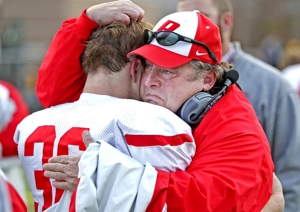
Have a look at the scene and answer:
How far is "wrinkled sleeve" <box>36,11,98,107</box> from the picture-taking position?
130 inches

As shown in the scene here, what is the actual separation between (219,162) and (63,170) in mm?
670

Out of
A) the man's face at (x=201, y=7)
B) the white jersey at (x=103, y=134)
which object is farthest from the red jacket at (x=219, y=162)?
the man's face at (x=201, y=7)

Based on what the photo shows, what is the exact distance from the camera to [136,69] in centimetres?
310

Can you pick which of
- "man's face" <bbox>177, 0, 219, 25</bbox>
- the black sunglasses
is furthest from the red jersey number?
"man's face" <bbox>177, 0, 219, 25</bbox>

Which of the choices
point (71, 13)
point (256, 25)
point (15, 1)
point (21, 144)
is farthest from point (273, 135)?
point (256, 25)

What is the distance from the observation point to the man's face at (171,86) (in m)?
3.01

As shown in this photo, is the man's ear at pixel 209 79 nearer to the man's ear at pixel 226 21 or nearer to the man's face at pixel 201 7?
the man's face at pixel 201 7

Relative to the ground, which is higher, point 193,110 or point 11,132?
point 193,110

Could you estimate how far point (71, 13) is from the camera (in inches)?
878

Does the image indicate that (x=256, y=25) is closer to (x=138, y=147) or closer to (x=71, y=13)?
(x=71, y=13)

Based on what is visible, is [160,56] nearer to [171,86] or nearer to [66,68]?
[171,86]

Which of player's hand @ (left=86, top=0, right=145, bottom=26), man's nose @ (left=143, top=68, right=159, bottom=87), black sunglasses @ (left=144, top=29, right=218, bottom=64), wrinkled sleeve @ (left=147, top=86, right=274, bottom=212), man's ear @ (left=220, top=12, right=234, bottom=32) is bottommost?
man's ear @ (left=220, top=12, right=234, bottom=32)

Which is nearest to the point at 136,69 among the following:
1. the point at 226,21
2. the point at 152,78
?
the point at 152,78

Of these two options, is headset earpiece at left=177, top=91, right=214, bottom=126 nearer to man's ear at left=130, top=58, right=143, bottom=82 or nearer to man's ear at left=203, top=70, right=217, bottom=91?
man's ear at left=203, top=70, right=217, bottom=91
